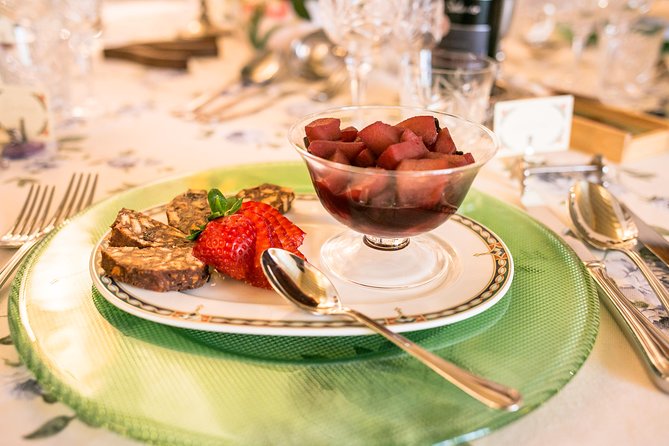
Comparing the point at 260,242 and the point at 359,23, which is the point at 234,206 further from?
the point at 359,23

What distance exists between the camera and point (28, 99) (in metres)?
1.04

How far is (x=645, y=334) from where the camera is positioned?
562 millimetres

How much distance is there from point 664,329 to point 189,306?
1.53ft

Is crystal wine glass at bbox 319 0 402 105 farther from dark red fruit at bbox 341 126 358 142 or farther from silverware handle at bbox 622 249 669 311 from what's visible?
silverware handle at bbox 622 249 669 311

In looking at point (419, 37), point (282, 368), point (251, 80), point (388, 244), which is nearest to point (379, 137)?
point (388, 244)

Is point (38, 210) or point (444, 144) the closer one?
point (444, 144)

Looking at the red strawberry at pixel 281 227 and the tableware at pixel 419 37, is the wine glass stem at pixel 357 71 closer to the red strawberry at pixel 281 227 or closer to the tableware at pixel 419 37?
the tableware at pixel 419 37

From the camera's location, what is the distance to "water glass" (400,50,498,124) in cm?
109

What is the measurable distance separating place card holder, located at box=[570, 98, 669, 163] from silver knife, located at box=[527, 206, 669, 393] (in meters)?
0.45

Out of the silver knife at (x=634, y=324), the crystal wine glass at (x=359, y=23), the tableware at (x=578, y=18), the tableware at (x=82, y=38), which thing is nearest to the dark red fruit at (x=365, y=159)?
the silver knife at (x=634, y=324)

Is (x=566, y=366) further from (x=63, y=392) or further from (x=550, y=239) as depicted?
(x=63, y=392)

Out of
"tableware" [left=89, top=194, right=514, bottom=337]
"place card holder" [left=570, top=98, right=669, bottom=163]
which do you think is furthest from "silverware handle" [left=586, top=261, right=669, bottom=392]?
"place card holder" [left=570, top=98, right=669, bottom=163]

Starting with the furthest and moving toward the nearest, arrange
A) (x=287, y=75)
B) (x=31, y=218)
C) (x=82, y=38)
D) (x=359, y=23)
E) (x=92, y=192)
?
(x=287, y=75) → (x=82, y=38) → (x=359, y=23) → (x=92, y=192) → (x=31, y=218)

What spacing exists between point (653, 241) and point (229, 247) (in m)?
0.52
